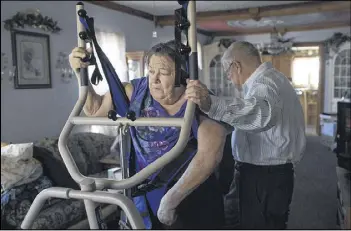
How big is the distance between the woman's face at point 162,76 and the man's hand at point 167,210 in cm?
17

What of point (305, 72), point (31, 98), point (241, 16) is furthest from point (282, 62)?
point (31, 98)

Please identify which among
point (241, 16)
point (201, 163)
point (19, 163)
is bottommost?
point (19, 163)

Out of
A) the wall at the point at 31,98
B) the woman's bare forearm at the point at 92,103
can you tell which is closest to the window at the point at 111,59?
the woman's bare forearm at the point at 92,103

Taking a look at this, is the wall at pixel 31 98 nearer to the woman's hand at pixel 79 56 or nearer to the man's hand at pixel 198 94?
the woman's hand at pixel 79 56

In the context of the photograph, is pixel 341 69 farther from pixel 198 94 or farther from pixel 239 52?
pixel 198 94

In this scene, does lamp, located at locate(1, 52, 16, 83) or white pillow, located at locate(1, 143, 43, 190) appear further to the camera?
lamp, located at locate(1, 52, 16, 83)

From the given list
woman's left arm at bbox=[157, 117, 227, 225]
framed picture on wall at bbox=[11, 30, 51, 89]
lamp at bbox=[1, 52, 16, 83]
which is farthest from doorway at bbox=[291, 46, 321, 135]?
lamp at bbox=[1, 52, 16, 83]

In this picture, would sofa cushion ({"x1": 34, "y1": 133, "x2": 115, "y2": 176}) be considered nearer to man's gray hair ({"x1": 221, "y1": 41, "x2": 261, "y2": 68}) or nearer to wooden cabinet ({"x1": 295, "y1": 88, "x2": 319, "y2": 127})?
man's gray hair ({"x1": 221, "y1": 41, "x2": 261, "y2": 68})

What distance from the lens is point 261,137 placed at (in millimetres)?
728

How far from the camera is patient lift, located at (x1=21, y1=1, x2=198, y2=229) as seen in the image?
549mm

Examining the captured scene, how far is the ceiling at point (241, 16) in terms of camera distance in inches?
32.5

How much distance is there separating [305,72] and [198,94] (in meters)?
0.38

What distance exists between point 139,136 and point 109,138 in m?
0.15

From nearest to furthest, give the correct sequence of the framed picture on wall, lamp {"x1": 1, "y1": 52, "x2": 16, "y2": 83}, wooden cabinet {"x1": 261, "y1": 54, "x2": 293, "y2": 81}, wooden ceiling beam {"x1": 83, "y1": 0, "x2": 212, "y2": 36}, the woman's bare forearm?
1. the woman's bare forearm
2. wooden cabinet {"x1": 261, "y1": 54, "x2": 293, "y2": 81}
3. wooden ceiling beam {"x1": 83, "y1": 0, "x2": 212, "y2": 36}
4. the framed picture on wall
5. lamp {"x1": 1, "y1": 52, "x2": 16, "y2": 83}
